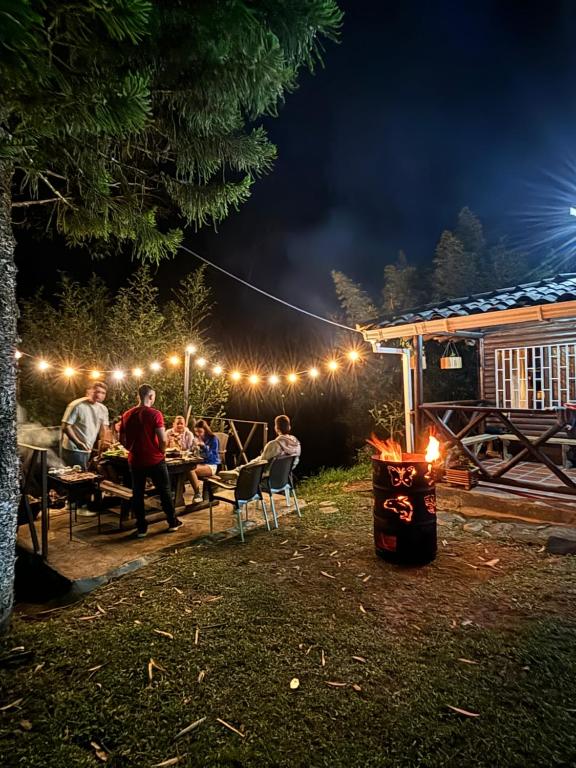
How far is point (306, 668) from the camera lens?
2.64 meters

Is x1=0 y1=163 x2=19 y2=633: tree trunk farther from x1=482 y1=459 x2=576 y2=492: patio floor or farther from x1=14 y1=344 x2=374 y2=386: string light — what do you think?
x1=482 y1=459 x2=576 y2=492: patio floor

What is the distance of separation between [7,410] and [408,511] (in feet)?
11.3

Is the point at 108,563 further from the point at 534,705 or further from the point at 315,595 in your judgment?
the point at 534,705

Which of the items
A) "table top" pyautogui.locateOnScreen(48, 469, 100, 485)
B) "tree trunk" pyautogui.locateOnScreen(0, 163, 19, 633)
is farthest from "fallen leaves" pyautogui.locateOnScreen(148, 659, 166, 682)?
"table top" pyautogui.locateOnScreen(48, 469, 100, 485)

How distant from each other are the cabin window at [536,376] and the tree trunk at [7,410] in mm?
8839

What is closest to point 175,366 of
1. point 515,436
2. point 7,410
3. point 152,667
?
point 7,410

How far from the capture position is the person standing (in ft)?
20.3

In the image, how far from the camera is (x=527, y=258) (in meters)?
14.3

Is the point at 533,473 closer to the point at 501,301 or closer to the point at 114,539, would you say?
the point at 501,301

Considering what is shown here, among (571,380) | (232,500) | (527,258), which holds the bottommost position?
(232,500)

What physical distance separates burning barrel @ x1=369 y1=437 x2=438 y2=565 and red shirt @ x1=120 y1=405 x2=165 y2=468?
101 inches

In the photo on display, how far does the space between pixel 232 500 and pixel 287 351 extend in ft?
48.1

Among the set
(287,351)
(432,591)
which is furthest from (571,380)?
(287,351)

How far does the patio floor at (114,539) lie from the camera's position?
4.13 metres
